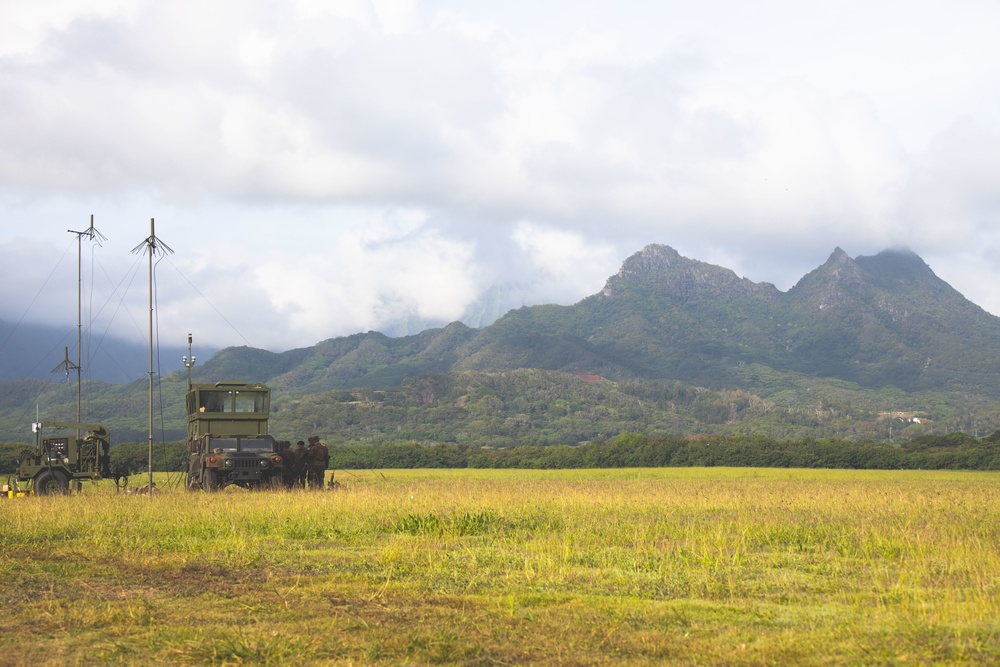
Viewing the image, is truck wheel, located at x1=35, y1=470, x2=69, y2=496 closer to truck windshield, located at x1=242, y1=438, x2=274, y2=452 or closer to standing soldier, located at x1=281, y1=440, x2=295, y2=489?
truck windshield, located at x1=242, y1=438, x2=274, y2=452

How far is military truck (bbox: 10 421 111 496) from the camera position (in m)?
33.1

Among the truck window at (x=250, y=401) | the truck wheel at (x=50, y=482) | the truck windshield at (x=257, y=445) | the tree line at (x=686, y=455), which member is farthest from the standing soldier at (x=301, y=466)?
the tree line at (x=686, y=455)

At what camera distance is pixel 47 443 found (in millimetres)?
33688

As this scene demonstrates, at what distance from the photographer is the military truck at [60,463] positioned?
33.1 metres

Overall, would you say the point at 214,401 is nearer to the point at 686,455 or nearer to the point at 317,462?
the point at 317,462

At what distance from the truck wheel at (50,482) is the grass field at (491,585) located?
36.2ft

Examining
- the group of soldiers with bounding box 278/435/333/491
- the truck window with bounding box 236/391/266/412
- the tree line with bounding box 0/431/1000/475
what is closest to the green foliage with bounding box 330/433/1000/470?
the tree line with bounding box 0/431/1000/475

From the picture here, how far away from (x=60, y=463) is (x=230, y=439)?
6.75 meters

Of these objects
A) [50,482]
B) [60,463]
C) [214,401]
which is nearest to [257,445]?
[214,401]

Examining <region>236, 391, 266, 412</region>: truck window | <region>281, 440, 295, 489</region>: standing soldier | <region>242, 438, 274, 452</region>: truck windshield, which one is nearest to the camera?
<region>242, 438, 274, 452</region>: truck windshield

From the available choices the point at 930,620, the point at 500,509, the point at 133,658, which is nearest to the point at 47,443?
the point at 500,509

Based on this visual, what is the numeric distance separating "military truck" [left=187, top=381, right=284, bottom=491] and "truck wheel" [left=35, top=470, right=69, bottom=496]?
444cm

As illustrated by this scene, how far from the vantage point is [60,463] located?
110 feet

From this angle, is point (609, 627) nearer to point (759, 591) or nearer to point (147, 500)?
point (759, 591)
